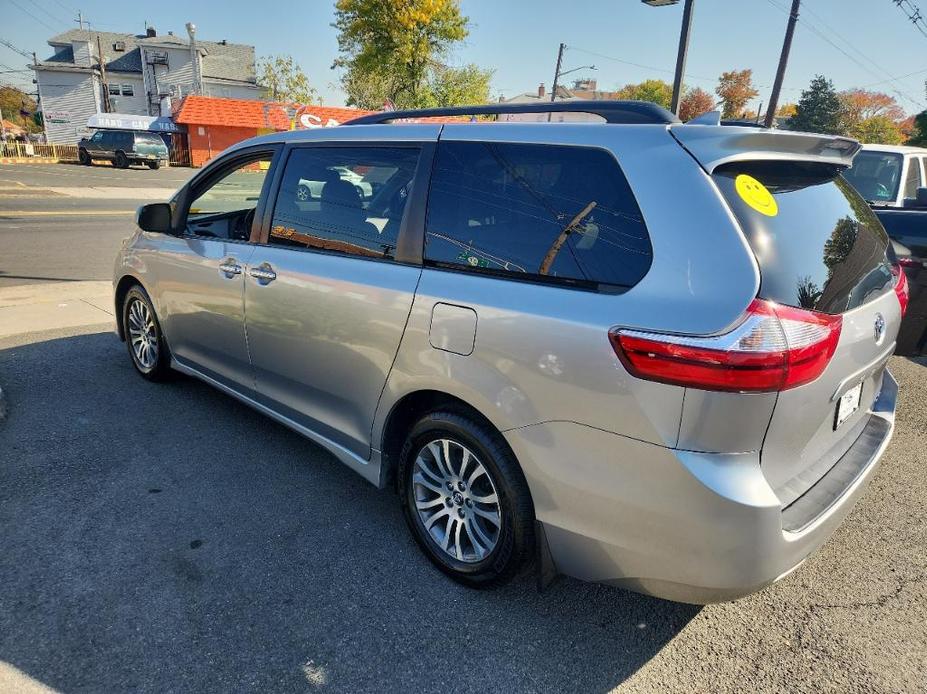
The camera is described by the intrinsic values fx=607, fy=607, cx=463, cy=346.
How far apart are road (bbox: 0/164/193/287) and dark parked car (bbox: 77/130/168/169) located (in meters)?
8.55

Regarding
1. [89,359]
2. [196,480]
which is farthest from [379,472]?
[89,359]

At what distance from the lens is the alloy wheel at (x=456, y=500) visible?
2449 mm

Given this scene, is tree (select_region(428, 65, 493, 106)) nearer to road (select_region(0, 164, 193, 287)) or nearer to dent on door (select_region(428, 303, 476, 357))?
road (select_region(0, 164, 193, 287))

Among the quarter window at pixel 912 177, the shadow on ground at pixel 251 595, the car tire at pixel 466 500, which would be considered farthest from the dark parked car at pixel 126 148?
the car tire at pixel 466 500

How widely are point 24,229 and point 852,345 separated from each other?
48.6 ft

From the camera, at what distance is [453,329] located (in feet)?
7.63

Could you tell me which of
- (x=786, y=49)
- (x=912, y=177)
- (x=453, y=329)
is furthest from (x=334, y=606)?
(x=786, y=49)

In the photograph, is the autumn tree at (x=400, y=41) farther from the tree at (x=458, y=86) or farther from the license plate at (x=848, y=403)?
the license plate at (x=848, y=403)

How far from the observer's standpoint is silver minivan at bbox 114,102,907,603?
1797mm

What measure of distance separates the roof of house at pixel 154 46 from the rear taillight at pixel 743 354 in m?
66.3

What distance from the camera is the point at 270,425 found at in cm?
407

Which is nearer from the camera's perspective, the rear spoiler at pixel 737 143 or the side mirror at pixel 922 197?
the rear spoiler at pixel 737 143

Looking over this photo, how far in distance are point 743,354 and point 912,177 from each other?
779 cm

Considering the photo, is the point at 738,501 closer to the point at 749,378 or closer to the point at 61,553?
the point at 749,378
